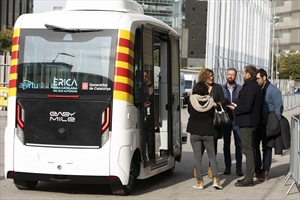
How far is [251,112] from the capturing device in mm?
10336

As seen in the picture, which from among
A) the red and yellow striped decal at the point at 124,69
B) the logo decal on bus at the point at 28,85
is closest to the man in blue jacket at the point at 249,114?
the red and yellow striped decal at the point at 124,69

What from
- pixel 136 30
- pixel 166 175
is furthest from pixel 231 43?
pixel 136 30

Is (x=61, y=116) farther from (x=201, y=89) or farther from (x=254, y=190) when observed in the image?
(x=254, y=190)

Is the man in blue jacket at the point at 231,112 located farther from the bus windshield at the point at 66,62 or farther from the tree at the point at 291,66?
the tree at the point at 291,66

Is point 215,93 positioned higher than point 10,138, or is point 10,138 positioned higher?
point 215,93

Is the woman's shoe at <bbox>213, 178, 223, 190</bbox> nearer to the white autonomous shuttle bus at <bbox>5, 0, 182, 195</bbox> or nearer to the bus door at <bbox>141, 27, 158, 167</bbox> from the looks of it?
the bus door at <bbox>141, 27, 158, 167</bbox>

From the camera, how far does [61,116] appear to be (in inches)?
357

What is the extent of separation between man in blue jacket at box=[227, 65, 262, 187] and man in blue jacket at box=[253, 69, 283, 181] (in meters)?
0.70

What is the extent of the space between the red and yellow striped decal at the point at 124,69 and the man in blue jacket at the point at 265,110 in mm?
2996

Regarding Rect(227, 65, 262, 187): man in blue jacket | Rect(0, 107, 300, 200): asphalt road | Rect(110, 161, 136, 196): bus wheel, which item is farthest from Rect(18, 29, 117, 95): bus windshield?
Rect(227, 65, 262, 187): man in blue jacket

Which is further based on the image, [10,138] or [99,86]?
[10,138]

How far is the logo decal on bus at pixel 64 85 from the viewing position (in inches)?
357

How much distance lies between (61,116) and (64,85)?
443mm

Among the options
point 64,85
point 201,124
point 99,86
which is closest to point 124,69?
point 99,86
